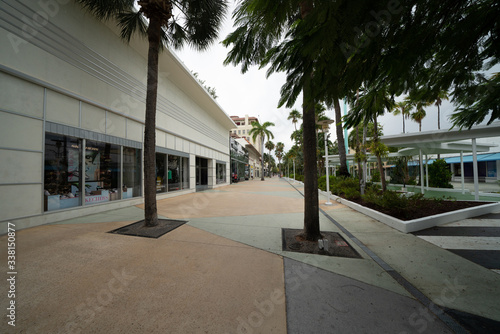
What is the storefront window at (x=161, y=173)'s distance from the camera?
36.6 ft

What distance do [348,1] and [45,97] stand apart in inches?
328

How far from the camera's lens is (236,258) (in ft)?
11.4

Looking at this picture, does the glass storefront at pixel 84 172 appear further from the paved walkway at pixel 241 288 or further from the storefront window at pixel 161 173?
the paved walkway at pixel 241 288

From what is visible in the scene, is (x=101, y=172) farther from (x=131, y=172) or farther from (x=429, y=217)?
(x=429, y=217)

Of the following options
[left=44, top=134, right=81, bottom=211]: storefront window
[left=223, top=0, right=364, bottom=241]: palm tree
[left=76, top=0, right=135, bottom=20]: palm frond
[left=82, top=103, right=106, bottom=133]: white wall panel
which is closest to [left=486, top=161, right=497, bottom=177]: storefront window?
[left=223, top=0, right=364, bottom=241]: palm tree

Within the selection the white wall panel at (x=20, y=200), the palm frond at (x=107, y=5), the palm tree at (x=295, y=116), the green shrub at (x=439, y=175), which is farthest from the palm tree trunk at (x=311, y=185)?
the palm tree at (x=295, y=116)

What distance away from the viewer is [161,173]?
11523mm

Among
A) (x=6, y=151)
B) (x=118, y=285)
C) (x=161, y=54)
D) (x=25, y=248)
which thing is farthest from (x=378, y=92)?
(x=161, y=54)

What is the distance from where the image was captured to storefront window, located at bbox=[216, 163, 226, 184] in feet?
71.3

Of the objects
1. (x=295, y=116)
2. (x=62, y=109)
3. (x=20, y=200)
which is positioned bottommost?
(x=20, y=200)
